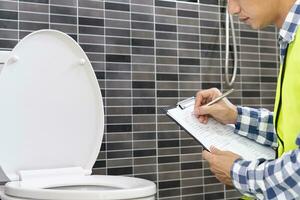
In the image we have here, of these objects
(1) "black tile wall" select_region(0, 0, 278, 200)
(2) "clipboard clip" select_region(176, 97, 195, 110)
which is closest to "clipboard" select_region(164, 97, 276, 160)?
(2) "clipboard clip" select_region(176, 97, 195, 110)

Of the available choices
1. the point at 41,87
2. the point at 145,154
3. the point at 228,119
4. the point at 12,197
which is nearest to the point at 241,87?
the point at 145,154

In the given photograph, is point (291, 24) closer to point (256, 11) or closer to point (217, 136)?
point (256, 11)

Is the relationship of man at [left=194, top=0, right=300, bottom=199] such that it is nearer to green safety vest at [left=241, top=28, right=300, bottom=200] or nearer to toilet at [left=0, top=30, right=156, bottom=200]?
green safety vest at [left=241, top=28, right=300, bottom=200]

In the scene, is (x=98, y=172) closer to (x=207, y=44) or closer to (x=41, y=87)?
(x=41, y=87)

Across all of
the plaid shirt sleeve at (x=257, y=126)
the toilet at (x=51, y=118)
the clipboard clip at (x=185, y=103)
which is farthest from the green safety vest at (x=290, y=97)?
the toilet at (x=51, y=118)

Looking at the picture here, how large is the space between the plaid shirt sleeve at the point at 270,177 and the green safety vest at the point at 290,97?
0.06 metres

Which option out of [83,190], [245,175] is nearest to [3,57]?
[83,190]

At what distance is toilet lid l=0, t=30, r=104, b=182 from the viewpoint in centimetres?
139

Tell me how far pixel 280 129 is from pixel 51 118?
0.79 metres

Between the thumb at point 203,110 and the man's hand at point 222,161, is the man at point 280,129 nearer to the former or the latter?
the man's hand at point 222,161

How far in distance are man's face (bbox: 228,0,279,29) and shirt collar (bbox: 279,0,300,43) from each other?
9 cm

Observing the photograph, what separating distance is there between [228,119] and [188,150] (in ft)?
2.12

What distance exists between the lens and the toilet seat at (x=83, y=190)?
1.12 metres

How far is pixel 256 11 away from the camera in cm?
106
